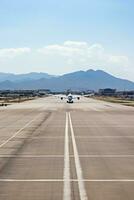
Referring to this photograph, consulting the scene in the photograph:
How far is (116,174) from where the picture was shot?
1463cm

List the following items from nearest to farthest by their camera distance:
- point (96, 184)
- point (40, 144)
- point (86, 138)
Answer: point (96, 184) → point (40, 144) → point (86, 138)

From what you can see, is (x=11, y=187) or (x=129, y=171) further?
(x=129, y=171)

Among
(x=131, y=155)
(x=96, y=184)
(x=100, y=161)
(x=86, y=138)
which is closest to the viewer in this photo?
(x=96, y=184)

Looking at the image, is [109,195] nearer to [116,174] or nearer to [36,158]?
[116,174]

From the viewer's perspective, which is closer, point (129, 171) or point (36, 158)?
point (129, 171)

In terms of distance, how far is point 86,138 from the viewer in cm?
2762

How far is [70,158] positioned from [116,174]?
4.06 meters

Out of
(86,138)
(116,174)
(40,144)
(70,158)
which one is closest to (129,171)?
(116,174)

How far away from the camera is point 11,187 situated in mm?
12461

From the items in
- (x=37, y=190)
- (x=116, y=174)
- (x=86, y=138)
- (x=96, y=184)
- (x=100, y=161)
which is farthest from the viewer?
(x=86, y=138)

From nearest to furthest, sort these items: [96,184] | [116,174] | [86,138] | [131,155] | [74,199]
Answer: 1. [74,199]
2. [96,184]
3. [116,174]
4. [131,155]
5. [86,138]

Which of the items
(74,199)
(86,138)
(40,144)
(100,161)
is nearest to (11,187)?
(74,199)

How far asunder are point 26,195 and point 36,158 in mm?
7175

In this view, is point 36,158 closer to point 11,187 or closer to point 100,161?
point 100,161
